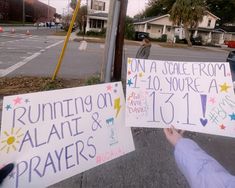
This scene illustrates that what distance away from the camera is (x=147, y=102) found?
2373mm

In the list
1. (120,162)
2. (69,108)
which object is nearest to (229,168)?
(120,162)

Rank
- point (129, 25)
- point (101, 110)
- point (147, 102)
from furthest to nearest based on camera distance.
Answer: point (129, 25)
point (147, 102)
point (101, 110)

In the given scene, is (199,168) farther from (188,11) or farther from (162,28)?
(162,28)

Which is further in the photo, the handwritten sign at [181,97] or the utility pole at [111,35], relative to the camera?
the utility pole at [111,35]

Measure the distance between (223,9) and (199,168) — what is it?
206 ft

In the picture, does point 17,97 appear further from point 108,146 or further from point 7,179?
point 108,146

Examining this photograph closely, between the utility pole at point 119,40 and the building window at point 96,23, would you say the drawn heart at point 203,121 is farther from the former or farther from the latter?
the building window at point 96,23

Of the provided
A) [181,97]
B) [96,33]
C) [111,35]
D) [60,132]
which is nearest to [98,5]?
[96,33]

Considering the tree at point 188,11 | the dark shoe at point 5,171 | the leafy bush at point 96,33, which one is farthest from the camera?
the leafy bush at point 96,33

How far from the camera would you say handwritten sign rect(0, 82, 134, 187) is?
1.68 meters

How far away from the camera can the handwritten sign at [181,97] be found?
2.35 meters

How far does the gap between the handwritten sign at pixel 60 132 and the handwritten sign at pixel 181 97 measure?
0.21 m

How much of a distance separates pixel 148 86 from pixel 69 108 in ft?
2.61

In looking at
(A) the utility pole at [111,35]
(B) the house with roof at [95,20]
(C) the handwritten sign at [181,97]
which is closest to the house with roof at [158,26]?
(B) the house with roof at [95,20]
